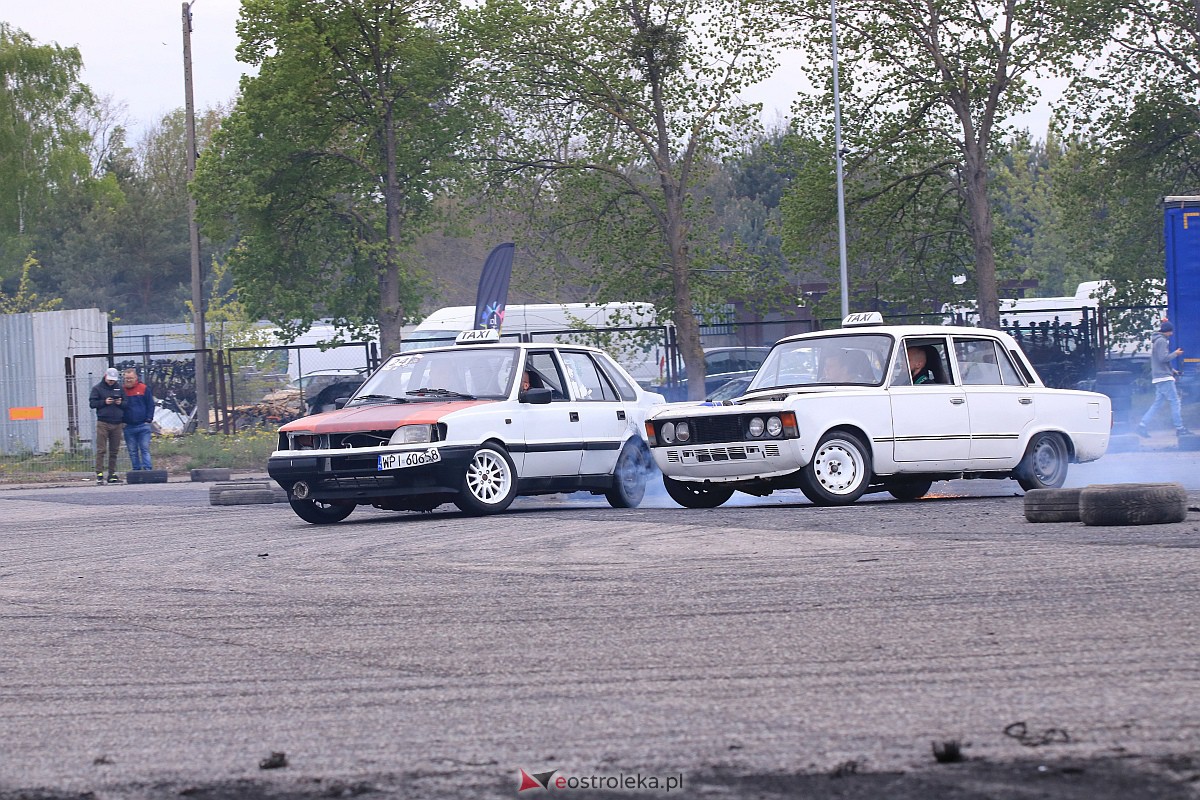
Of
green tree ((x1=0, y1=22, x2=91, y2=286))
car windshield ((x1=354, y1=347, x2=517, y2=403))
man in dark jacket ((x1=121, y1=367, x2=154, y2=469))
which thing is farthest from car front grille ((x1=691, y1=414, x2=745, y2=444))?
green tree ((x1=0, y1=22, x2=91, y2=286))

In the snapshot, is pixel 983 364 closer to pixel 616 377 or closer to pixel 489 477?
pixel 616 377

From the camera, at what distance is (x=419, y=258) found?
107 ft

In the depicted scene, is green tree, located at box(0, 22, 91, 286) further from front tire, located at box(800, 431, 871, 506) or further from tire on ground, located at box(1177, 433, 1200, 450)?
front tire, located at box(800, 431, 871, 506)

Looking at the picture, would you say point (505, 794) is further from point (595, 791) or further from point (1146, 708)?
point (1146, 708)

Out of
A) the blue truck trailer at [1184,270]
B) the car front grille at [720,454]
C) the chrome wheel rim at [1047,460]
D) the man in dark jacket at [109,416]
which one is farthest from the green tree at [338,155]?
the chrome wheel rim at [1047,460]

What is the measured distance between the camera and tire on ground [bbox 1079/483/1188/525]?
984cm

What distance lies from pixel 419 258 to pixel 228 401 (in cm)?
686

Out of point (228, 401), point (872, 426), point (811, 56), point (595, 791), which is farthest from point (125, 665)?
point (228, 401)

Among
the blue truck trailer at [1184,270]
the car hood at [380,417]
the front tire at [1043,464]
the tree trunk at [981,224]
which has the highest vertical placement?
A: the tree trunk at [981,224]

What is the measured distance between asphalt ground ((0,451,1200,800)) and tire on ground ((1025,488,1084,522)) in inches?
5.2

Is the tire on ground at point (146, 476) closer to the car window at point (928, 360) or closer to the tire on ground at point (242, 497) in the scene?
the tire on ground at point (242, 497)

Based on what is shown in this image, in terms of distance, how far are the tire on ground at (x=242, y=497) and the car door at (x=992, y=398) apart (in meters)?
7.92

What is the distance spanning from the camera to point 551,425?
13.5 meters

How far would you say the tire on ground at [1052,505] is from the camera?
10.2 meters
